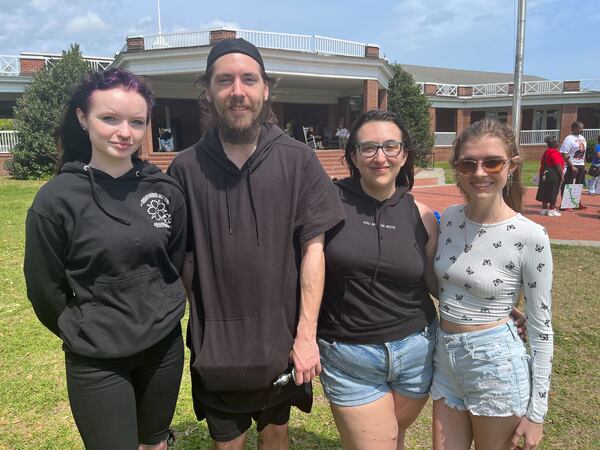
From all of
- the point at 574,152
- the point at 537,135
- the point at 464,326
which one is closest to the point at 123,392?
the point at 464,326

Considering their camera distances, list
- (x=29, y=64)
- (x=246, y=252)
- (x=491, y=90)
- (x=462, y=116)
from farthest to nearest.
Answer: (x=491, y=90), (x=462, y=116), (x=29, y=64), (x=246, y=252)

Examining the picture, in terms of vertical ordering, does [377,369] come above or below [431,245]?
below

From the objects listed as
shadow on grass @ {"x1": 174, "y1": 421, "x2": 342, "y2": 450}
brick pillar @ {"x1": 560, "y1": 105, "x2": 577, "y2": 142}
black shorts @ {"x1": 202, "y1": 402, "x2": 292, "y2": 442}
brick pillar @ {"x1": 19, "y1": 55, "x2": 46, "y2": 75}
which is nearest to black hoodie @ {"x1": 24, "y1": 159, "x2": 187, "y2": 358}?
black shorts @ {"x1": 202, "y1": 402, "x2": 292, "y2": 442}

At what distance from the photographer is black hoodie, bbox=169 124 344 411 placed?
207cm

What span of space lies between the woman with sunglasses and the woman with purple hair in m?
1.19

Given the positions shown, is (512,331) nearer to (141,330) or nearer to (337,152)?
(141,330)

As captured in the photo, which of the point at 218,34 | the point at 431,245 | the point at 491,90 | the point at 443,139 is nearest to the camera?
the point at 431,245

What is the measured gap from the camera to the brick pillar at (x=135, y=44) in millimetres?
17875

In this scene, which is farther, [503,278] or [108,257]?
[503,278]

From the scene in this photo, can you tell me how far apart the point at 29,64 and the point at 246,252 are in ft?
86.9

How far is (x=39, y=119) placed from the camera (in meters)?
17.9

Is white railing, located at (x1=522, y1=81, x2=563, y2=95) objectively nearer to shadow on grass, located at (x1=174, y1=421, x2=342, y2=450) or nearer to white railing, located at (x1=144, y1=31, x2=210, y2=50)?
white railing, located at (x1=144, y1=31, x2=210, y2=50)

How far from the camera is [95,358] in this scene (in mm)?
1910

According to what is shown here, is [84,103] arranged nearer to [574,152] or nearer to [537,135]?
[574,152]
